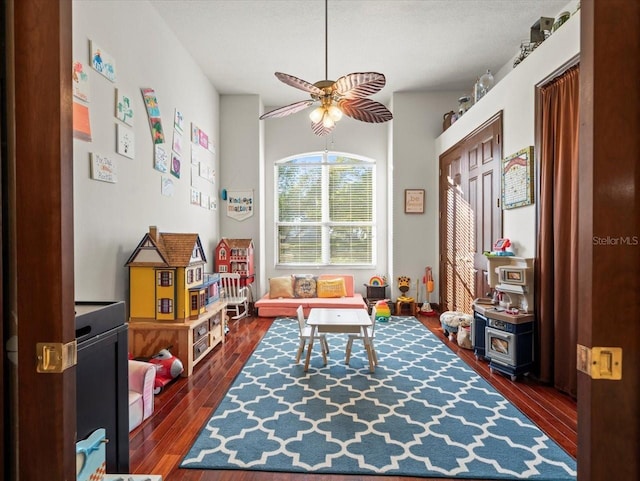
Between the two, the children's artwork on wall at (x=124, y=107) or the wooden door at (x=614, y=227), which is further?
the children's artwork on wall at (x=124, y=107)

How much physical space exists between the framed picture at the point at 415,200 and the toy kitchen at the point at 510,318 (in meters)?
2.43

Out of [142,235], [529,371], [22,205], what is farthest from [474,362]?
[22,205]

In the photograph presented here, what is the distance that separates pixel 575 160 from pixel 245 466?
2.84 meters

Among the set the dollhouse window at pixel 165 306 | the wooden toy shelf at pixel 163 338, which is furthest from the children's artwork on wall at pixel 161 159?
the wooden toy shelf at pixel 163 338

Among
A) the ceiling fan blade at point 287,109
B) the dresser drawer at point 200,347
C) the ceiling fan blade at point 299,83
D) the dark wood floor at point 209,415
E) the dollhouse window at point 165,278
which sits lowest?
the dark wood floor at point 209,415

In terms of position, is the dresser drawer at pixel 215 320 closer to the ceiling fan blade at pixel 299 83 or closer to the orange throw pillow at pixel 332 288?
the orange throw pillow at pixel 332 288

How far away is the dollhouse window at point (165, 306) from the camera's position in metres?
3.05

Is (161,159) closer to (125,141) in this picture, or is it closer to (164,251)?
(125,141)

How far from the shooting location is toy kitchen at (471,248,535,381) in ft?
9.52

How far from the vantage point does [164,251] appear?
3188 millimetres

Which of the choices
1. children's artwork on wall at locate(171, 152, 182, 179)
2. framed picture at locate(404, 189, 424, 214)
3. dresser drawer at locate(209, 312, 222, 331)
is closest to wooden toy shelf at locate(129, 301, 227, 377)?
dresser drawer at locate(209, 312, 222, 331)

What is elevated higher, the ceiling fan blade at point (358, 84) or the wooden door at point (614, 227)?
the ceiling fan blade at point (358, 84)

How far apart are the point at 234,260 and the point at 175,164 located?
179 centimetres

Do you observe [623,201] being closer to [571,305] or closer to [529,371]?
[571,305]
